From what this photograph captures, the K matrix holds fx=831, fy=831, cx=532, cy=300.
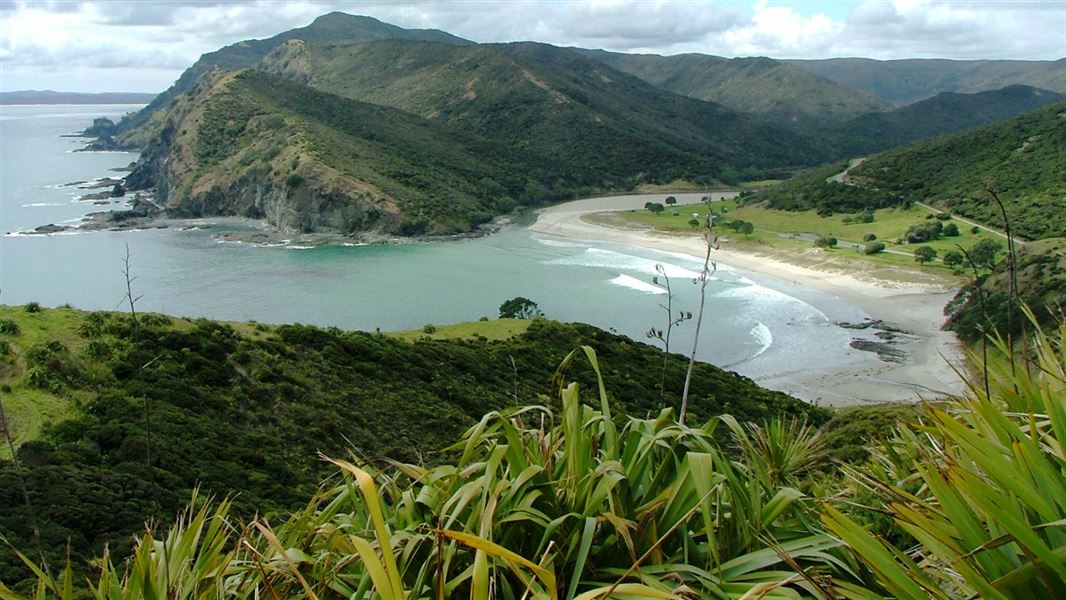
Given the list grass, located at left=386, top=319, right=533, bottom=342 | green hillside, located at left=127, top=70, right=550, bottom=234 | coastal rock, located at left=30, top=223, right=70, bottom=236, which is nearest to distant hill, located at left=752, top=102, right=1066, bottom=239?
green hillside, located at left=127, top=70, right=550, bottom=234

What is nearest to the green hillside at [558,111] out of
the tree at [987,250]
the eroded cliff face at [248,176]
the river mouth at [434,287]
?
the eroded cliff face at [248,176]

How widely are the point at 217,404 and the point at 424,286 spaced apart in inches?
1406

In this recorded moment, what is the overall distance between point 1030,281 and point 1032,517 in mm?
41958

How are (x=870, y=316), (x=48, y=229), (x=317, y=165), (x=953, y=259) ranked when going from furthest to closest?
(x=317, y=165) → (x=48, y=229) → (x=953, y=259) → (x=870, y=316)

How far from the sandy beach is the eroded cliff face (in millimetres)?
17515

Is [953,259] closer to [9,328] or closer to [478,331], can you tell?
[478,331]

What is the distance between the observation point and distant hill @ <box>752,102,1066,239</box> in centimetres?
6028

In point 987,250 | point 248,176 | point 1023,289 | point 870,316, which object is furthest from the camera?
point 248,176

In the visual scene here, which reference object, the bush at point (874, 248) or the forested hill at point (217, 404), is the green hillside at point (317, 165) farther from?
the forested hill at point (217, 404)

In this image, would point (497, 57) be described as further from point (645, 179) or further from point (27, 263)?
point (27, 263)

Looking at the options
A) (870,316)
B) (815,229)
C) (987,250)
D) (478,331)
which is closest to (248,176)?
(815,229)

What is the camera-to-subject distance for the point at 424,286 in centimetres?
5375

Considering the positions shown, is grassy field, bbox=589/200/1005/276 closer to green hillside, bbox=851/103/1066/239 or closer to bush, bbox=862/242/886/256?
bush, bbox=862/242/886/256

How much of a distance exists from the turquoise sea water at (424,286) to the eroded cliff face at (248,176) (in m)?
7.78
